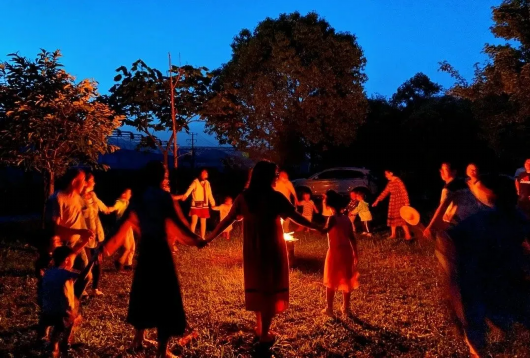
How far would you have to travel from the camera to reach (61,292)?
488 centimetres

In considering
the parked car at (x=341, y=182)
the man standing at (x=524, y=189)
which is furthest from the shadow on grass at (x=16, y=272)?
the parked car at (x=341, y=182)

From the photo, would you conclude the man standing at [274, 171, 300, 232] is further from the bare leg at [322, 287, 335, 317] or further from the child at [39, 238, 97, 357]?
the child at [39, 238, 97, 357]

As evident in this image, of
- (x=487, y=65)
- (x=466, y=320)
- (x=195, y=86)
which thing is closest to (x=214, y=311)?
(x=466, y=320)

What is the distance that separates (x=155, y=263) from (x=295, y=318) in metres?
2.38

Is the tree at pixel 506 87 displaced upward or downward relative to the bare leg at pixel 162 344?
upward

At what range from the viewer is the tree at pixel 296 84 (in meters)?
21.8

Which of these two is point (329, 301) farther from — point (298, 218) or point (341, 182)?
point (341, 182)

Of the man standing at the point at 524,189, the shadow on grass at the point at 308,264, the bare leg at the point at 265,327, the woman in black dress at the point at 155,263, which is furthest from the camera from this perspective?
the man standing at the point at 524,189

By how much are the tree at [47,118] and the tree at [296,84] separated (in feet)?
33.3

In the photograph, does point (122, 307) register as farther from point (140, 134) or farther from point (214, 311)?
point (140, 134)

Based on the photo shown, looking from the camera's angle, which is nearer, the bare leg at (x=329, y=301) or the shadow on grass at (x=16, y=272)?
the bare leg at (x=329, y=301)

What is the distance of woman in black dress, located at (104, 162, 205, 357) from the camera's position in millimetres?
4723

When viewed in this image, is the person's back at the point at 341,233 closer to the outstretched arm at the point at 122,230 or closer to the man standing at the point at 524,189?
the outstretched arm at the point at 122,230

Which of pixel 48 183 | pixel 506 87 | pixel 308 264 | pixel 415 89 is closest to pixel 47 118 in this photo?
pixel 48 183
